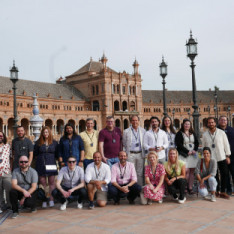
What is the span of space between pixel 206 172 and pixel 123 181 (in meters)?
2.23

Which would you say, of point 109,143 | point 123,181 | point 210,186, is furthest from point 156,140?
point 210,186

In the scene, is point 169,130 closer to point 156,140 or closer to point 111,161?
point 156,140

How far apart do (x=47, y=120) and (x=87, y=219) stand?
189 feet

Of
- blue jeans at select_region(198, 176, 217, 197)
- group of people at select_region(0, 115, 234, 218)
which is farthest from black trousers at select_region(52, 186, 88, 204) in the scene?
blue jeans at select_region(198, 176, 217, 197)

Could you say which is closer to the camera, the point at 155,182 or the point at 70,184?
the point at 70,184

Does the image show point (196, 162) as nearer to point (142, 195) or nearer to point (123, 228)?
point (142, 195)

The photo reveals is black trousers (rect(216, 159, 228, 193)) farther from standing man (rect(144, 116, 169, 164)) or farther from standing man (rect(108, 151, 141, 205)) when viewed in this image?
standing man (rect(108, 151, 141, 205))

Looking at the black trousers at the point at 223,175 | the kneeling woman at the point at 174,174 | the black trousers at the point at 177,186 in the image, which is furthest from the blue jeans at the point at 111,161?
the black trousers at the point at 223,175

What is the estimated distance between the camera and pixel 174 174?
8094 mm

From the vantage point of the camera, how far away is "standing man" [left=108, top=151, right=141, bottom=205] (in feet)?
25.4

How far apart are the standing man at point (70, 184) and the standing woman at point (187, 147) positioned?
284 cm

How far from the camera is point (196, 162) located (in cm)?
864

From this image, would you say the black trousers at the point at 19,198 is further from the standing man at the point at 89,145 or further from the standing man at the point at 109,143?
the standing man at the point at 109,143

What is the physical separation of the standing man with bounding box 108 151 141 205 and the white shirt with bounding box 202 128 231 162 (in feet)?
7.39
